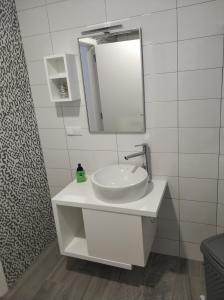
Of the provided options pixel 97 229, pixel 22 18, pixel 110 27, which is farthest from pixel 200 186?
pixel 22 18

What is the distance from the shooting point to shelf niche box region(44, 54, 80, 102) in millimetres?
1783

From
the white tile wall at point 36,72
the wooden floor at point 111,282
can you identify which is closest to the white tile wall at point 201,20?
the white tile wall at point 36,72

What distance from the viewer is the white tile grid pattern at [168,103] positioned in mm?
1532

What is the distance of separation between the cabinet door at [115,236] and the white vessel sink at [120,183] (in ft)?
0.40

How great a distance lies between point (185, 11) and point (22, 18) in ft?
4.14

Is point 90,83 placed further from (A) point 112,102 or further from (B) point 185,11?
(B) point 185,11

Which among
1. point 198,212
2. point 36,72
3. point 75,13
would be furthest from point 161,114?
point 36,72

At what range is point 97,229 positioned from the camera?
1660 millimetres

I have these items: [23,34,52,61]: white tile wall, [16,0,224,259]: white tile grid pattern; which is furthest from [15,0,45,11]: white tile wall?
[23,34,52,61]: white tile wall

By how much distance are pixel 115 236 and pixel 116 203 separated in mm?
238

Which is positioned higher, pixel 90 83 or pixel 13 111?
pixel 90 83

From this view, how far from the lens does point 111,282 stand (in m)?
1.87

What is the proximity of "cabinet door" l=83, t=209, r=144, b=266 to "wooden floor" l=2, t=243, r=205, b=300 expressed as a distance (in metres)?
0.31

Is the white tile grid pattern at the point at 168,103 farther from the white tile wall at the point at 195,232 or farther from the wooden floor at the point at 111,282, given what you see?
the wooden floor at the point at 111,282
